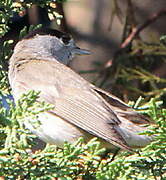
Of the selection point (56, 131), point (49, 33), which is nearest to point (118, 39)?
point (49, 33)

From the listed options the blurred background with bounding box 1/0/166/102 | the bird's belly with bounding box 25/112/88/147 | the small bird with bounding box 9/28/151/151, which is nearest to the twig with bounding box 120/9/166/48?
the blurred background with bounding box 1/0/166/102

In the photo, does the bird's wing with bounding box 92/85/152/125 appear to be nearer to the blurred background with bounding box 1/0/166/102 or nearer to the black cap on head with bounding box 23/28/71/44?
the black cap on head with bounding box 23/28/71/44

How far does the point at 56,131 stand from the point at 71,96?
40 centimetres

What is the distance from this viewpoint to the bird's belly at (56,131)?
3730 millimetres

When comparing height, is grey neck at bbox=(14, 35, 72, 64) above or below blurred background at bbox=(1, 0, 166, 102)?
above

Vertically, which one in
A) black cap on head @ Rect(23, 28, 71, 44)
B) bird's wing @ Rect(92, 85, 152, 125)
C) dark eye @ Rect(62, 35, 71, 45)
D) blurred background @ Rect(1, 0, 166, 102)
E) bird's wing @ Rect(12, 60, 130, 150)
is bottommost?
blurred background @ Rect(1, 0, 166, 102)

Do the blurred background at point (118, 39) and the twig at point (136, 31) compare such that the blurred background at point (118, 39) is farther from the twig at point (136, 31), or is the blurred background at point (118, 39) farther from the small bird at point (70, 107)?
the small bird at point (70, 107)

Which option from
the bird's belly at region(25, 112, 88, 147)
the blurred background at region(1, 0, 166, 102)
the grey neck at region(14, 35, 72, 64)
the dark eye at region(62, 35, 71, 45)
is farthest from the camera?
the blurred background at region(1, 0, 166, 102)

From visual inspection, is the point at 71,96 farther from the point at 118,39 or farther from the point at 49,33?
the point at 118,39

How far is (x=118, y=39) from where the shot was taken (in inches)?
320

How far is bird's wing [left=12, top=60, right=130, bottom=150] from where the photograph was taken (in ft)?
12.3

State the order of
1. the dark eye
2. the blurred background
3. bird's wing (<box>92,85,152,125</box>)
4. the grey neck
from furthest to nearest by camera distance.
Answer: the blurred background, the dark eye, the grey neck, bird's wing (<box>92,85,152,125</box>)

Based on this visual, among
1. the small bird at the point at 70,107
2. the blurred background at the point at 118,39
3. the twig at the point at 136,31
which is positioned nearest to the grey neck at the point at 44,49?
the small bird at the point at 70,107

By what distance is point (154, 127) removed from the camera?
3004 mm
